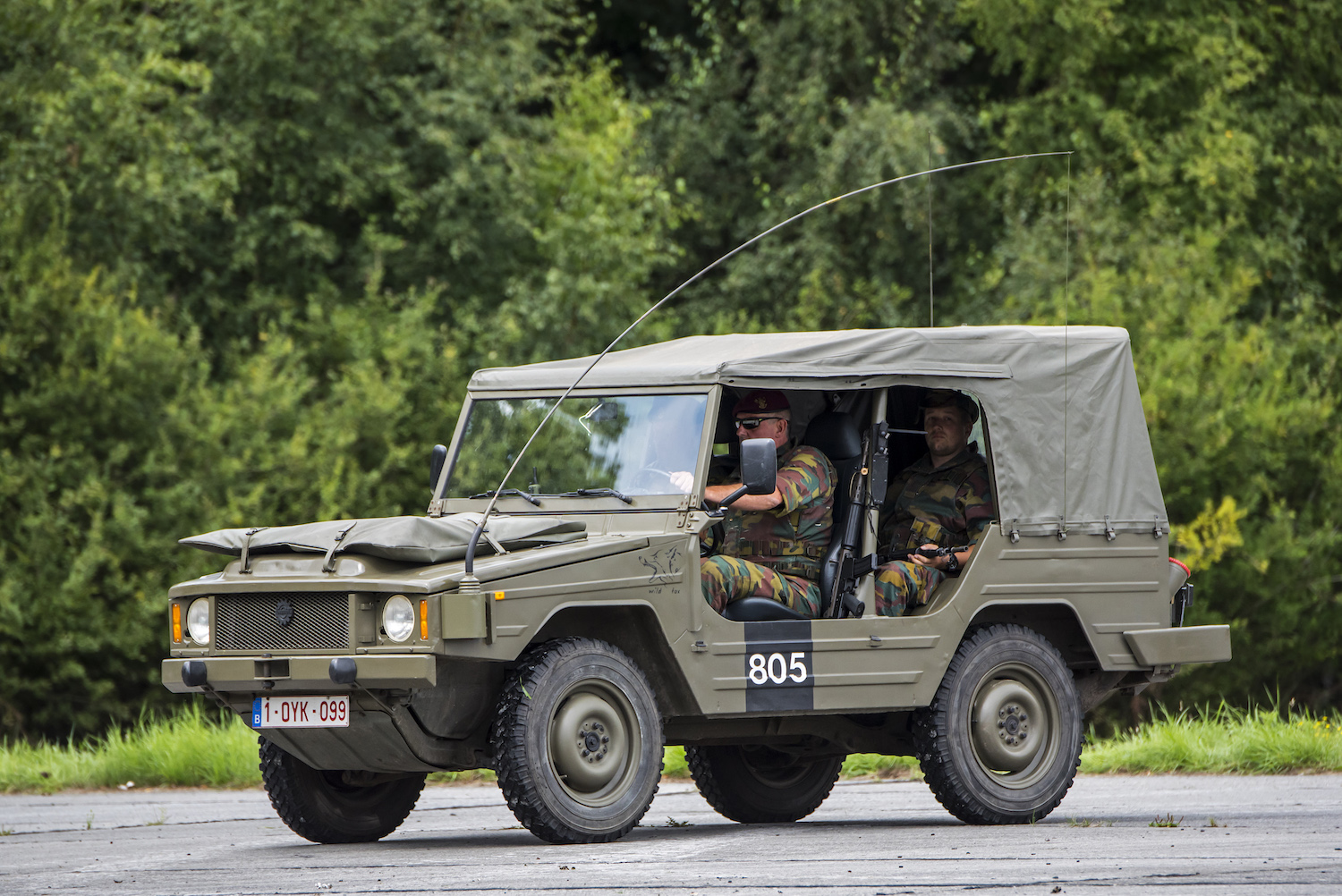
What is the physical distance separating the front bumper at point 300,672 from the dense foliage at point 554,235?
13443 millimetres

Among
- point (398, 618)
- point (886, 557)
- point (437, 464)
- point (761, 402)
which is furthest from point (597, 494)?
point (886, 557)

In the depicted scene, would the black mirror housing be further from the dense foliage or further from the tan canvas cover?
the dense foliage

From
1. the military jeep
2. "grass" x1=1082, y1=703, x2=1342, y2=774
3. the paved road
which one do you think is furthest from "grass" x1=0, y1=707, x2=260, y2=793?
"grass" x1=1082, y1=703, x2=1342, y2=774

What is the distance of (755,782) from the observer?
→ 1060 centimetres

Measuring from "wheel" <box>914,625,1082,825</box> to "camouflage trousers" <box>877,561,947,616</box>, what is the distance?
1.04ft

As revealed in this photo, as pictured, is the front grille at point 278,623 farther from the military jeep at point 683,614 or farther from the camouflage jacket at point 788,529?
the camouflage jacket at point 788,529

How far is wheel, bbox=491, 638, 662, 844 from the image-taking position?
8289mm

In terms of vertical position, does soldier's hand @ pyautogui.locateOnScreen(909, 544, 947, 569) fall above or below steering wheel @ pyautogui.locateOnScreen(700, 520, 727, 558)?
below

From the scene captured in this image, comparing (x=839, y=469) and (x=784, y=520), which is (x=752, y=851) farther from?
(x=839, y=469)

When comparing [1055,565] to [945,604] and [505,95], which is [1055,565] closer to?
[945,604]

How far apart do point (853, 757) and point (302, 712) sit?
6432 mm

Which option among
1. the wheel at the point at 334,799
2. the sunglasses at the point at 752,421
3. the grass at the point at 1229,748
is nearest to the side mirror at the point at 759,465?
the sunglasses at the point at 752,421

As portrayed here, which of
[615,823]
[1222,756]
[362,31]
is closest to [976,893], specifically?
[615,823]

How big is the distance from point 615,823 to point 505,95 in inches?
819
